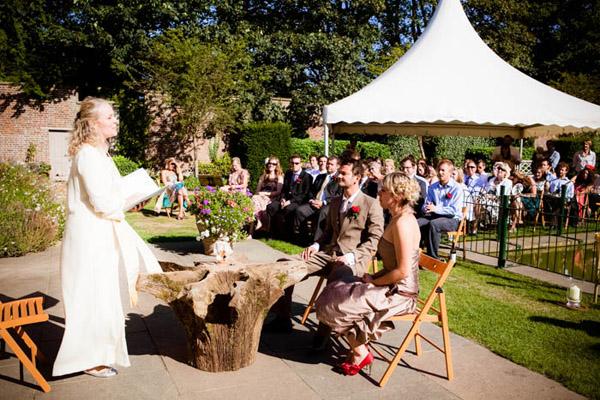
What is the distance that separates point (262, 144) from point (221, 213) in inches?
498

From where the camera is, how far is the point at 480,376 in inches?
154

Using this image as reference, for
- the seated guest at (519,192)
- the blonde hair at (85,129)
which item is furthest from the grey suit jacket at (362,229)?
the seated guest at (519,192)

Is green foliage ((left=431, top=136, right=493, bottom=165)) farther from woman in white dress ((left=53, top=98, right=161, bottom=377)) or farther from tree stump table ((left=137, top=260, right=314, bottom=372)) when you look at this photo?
woman in white dress ((left=53, top=98, right=161, bottom=377))

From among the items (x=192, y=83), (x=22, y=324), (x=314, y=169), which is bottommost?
(x=22, y=324)

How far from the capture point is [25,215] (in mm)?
8086

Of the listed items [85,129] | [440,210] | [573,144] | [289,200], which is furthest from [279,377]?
[573,144]

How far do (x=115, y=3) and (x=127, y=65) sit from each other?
3.53 metres

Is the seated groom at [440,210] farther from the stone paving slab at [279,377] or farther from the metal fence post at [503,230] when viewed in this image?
the stone paving slab at [279,377]

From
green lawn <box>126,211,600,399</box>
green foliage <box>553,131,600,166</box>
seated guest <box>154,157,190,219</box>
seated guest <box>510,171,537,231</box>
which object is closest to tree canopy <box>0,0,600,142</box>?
green foliage <box>553,131,600,166</box>

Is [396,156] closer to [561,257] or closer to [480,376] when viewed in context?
[561,257]

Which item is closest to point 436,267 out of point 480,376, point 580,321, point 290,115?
point 480,376

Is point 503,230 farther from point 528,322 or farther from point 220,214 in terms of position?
point 220,214

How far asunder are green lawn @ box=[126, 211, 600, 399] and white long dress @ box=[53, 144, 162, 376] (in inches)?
130

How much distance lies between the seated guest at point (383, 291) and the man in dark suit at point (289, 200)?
18.3 ft
